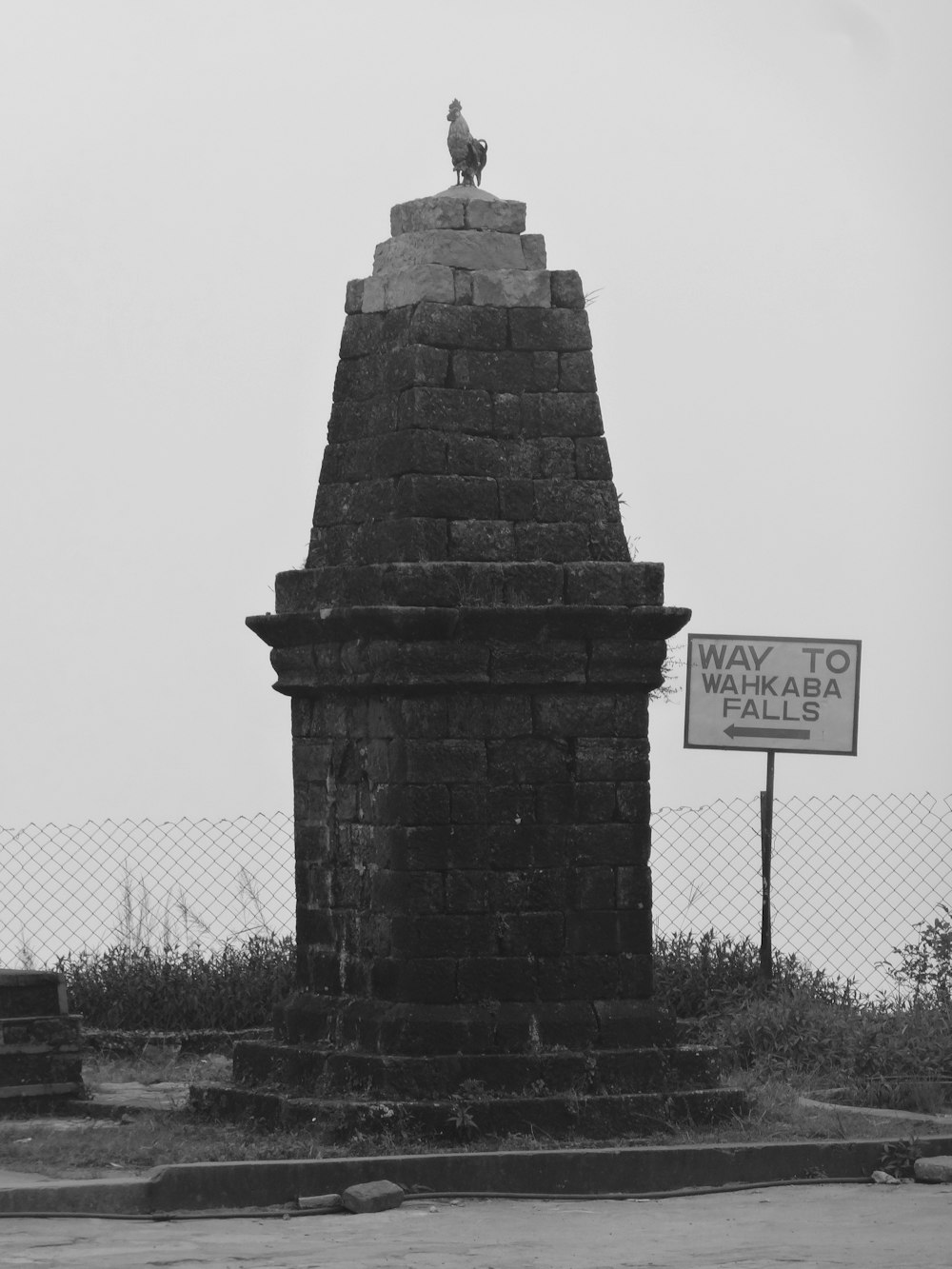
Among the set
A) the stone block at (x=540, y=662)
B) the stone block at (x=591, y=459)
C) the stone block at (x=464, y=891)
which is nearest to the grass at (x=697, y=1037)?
the stone block at (x=464, y=891)

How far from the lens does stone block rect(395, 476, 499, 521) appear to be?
35.1ft

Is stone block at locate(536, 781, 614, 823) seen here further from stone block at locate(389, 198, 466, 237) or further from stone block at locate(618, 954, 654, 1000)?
stone block at locate(389, 198, 466, 237)

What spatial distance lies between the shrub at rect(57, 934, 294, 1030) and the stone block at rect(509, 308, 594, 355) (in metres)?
5.07

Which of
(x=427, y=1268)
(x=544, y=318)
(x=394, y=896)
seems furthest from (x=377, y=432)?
(x=427, y=1268)

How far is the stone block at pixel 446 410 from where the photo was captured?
10.8 meters

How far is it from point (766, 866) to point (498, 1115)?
15.4 ft

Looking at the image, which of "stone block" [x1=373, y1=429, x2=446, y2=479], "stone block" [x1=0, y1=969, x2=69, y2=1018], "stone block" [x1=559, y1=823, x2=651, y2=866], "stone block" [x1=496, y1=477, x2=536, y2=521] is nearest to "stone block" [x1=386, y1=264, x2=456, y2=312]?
"stone block" [x1=373, y1=429, x2=446, y2=479]

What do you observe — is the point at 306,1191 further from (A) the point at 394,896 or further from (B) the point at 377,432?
(B) the point at 377,432

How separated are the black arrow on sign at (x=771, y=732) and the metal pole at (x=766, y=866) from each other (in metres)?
0.11

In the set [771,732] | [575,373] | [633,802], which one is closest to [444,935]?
[633,802]

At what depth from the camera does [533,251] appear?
11234mm

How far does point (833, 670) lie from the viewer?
14.3m

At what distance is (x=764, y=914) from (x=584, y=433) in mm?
4608

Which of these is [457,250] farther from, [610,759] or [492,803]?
[492,803]
